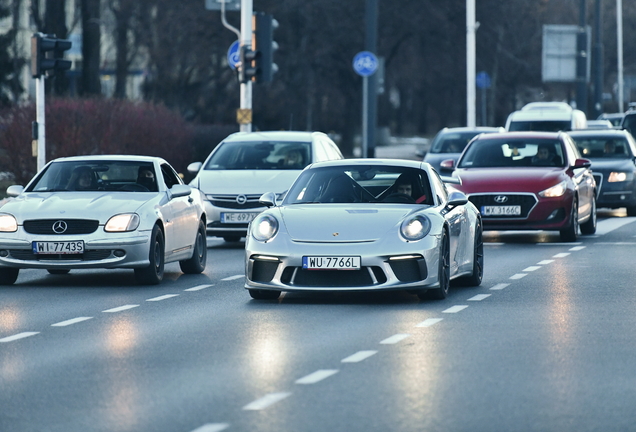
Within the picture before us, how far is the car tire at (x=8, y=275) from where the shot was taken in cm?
1556

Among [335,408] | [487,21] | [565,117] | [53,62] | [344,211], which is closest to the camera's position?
[335,408]

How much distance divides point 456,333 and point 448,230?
2.71m

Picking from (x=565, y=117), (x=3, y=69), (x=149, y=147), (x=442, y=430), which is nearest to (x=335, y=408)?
(x=442, y=430)

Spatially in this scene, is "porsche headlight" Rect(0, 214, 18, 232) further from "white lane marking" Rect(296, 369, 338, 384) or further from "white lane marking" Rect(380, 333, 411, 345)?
"white lane marking" Rect(296, 369, 338, 384)

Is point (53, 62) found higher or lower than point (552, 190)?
higher

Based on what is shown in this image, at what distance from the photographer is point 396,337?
1094 cm

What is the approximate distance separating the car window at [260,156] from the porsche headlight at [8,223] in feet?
22.7

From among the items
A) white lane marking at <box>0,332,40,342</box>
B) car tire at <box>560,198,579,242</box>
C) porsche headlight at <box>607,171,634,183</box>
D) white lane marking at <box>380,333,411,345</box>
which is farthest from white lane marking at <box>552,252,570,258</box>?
white lane marking at <box>0,332,40,342</box>

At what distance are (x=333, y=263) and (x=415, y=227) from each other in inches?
32.5

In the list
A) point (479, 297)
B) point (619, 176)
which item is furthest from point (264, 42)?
point (479, 297)

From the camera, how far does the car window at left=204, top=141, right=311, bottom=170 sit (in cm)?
2209

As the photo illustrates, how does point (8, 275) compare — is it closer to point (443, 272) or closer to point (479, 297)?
point (443, 272)

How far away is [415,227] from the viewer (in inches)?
524

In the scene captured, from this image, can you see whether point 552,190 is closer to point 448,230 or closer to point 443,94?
point 448,230
